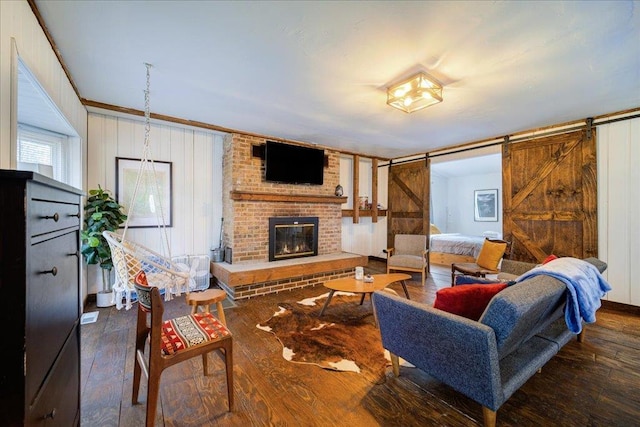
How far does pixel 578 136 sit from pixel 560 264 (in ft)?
9.51

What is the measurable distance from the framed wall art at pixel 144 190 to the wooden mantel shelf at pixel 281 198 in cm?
99

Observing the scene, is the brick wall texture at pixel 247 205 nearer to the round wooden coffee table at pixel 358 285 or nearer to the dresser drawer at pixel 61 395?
the round wooden coffee table at pixel 358 285

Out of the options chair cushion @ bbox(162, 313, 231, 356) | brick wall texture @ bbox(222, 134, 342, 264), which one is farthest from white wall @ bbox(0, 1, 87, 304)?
brick wall texture @ bbox(222, 134, 342, 264)

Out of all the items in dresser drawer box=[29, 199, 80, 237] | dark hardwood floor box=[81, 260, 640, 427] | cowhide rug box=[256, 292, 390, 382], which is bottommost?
dark hardwood floor box=[81, 260, 640, 427]

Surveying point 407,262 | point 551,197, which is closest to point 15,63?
point 407,262

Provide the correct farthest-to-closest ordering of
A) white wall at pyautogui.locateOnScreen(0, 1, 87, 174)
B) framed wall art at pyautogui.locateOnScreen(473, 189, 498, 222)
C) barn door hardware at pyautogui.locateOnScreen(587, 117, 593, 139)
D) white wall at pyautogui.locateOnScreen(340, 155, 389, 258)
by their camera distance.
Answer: framed wall art at pyautogui.locateOnScreen(473, 189, 498, 222) → white wall at pyautogui.locateOnScreen(340, 155, 389, 258) → barn door hardware at pyautogui.locateOnScreen(587, 117, 593, 139) → white wall at pyautogui.locateOnScreen(0, 1, 87, 174)

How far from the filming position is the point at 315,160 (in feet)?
16.7

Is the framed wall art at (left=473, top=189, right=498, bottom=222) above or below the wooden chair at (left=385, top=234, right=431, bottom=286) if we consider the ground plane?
above

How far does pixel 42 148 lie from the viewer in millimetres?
2783

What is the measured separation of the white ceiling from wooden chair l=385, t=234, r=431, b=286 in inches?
91.1

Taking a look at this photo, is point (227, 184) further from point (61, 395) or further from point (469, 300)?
point (469, 300)

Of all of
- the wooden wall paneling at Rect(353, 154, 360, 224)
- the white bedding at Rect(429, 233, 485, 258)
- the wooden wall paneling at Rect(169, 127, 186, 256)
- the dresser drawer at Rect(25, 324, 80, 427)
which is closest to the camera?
the dresser drawer at Rect(25, 324, 80, 427)

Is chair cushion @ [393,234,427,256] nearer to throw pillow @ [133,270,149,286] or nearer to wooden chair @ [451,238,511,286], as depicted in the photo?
wooden chair @ [451,238,511,286]

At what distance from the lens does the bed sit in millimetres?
5867
